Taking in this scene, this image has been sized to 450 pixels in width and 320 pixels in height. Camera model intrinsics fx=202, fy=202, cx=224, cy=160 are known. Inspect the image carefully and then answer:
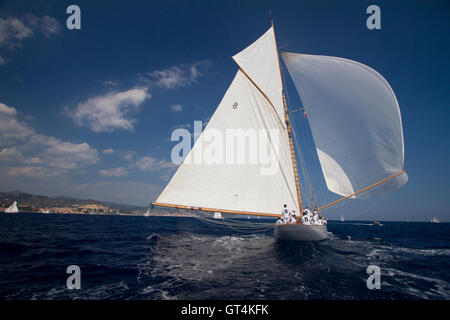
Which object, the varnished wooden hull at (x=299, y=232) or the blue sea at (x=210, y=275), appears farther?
the varnished wooden hull at (x=299, y=232)

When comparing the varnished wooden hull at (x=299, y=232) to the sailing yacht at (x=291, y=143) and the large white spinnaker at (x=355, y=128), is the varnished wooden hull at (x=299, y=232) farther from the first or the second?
the large white spinnaker at (x=355, y=128)

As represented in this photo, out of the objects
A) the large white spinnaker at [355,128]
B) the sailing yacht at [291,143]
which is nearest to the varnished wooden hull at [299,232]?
the sailing yacht at [291,143]

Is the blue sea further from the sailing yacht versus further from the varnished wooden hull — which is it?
the sailing yacht

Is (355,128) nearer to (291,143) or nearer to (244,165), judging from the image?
(291,143)

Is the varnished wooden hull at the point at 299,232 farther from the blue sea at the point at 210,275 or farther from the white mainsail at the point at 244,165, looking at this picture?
the blue sea at the point at 210,275

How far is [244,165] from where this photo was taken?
66.0 ft

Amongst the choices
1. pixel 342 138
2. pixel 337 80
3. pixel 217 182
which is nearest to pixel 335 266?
pixel 217 182

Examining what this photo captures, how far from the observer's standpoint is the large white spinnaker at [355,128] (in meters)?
16.6

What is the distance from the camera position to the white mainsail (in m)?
19.2

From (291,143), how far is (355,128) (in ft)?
19.0

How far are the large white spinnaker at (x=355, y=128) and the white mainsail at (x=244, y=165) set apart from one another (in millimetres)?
3671

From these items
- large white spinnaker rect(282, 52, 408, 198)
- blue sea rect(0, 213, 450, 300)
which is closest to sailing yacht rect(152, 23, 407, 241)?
large white spinnaker rect(282, 52, 408, 198)

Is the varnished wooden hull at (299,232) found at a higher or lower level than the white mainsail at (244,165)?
lower
